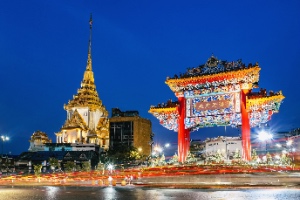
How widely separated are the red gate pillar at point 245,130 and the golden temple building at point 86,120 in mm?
48543

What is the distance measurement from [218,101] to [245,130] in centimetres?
435

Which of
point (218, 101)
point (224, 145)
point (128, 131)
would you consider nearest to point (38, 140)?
point (128, 131)

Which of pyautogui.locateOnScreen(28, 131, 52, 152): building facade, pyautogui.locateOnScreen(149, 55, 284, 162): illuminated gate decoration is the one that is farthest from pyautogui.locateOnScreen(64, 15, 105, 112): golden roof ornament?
pyautogui.locateOnScreen(149, 55, 284, 162): illuminated gate decoration

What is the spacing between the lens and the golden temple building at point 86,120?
79438 millimetres

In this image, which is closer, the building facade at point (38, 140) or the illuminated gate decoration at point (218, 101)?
the illuminated gate decoration at point (218, 101)

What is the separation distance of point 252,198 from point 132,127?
266ft

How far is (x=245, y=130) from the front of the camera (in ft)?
118

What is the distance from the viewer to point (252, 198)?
15898mm

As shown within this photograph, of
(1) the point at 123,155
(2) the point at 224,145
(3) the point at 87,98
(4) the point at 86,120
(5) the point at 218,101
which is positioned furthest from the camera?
(3) the point at 87,98

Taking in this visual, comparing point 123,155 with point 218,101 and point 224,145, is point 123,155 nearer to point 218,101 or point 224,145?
point 224,145

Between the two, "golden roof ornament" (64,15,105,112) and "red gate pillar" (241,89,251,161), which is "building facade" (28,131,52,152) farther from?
"red gate pillar" (241,89,251,161)

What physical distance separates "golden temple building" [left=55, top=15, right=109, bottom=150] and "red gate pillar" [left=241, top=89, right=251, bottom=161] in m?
48.5

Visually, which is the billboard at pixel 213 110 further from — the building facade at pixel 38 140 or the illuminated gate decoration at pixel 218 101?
the building facade at pixel 38 140

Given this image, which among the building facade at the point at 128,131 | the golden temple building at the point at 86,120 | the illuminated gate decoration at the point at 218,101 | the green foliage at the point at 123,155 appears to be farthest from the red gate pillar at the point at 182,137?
the building facade at the point at 128,131
